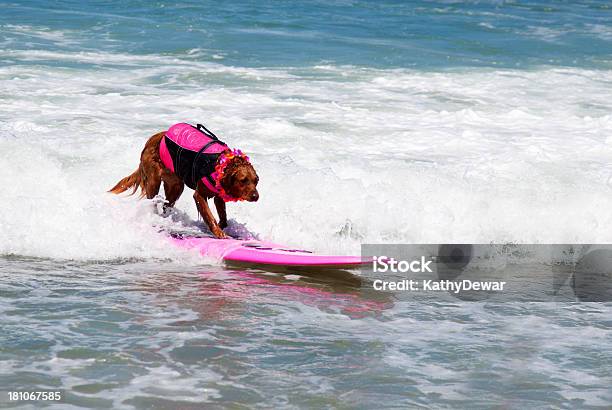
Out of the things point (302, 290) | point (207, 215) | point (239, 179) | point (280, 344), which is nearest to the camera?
point (280, 344)

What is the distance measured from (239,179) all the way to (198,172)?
0.43 m

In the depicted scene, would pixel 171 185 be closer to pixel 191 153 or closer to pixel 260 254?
pixel 191 153

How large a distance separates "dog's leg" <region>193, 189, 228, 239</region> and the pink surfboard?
0.23ft

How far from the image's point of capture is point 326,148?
472 inches

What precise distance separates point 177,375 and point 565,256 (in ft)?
15.0

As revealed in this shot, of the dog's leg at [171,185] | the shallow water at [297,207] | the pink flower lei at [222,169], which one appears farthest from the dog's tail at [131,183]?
the pink flower lei at [222,169]

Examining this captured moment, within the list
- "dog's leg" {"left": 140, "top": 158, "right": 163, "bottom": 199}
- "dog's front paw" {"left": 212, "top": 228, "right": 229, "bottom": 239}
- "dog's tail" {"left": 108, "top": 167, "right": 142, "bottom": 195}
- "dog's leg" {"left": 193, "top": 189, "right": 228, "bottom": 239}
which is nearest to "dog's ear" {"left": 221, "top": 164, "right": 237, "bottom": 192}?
"dog's leg" {"left": 193, "top": 189, "right": 228, "bottom": 239}

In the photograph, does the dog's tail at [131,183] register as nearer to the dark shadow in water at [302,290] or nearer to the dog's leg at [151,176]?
the dog's leg at [151,176]

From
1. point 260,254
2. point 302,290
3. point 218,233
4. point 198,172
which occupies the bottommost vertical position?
point 302,290

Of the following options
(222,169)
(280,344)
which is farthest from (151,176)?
(280,344)

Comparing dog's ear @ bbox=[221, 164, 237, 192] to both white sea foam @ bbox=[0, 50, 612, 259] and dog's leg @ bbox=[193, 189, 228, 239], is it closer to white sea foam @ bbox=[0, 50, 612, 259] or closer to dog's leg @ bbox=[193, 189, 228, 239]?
dog's leg @ bbox=[193, 189, 228, 239]

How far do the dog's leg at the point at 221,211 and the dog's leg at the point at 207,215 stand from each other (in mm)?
147

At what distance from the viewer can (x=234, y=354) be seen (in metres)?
5.22

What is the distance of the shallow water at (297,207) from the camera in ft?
16.3
